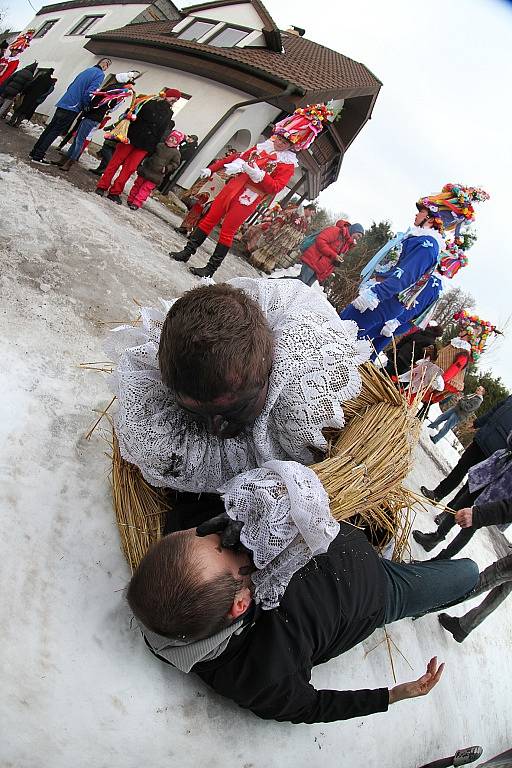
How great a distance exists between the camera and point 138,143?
681 centimetres

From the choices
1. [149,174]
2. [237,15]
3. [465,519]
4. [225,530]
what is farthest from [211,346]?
[237,15]

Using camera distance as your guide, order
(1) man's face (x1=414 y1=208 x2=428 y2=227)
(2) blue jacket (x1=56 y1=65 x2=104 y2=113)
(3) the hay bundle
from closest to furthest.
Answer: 1. (3) the hay bundle
2. (1) man's face (x1=414 y1=208 x2=428 y2=227)
3. (2) blue jacket (x1=56 y1=65 x2=104 y2=113)

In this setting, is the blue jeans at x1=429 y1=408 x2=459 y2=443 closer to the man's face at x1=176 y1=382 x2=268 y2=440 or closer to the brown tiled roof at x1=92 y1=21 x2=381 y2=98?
the man's face at x1=176 y1=382 x2=268 y2=440

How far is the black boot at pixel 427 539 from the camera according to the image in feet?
10.7

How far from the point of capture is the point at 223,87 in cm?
1446

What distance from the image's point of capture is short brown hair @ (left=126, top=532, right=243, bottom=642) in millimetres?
1317

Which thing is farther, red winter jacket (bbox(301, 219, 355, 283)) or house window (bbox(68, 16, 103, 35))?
house window (bbox(68, 16, 103, 35))

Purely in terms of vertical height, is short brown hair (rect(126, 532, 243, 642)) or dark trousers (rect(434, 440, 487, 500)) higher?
dark trousers (rect(434, 440, 487, 500))

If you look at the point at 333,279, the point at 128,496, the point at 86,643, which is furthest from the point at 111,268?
the point at 333,279

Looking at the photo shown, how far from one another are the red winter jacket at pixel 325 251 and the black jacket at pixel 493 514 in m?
6.13

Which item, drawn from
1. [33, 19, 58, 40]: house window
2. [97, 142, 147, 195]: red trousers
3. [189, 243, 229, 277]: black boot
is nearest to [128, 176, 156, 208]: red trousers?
[97, 142, 147, 195]: red trousers

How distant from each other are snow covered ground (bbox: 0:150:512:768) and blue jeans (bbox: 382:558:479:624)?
24 centimetres

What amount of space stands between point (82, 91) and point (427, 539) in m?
7.10

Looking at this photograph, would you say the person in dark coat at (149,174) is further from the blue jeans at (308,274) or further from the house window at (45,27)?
the house window at (45,27)
